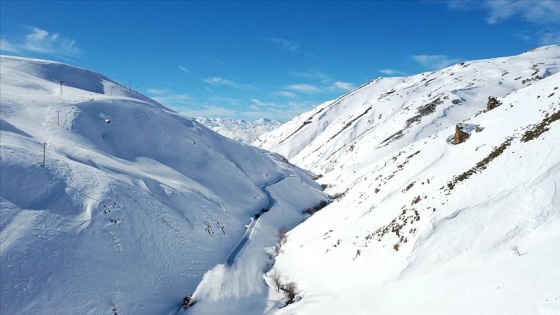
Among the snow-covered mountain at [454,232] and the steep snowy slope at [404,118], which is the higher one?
the steep snowy slope at [404,118]

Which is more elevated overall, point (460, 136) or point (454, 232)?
point (460, 136)

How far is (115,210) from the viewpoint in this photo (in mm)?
31516

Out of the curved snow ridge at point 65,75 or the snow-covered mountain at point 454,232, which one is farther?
the curved snow ridge at point 65,75

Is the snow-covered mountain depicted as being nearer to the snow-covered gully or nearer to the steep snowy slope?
the snow-covered gully

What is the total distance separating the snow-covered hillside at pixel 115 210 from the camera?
79.0 feet

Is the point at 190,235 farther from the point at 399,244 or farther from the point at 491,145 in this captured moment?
the point at 491,145

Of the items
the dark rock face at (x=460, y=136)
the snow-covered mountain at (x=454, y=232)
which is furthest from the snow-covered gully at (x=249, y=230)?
the dark rock face at (x=460, y=136)

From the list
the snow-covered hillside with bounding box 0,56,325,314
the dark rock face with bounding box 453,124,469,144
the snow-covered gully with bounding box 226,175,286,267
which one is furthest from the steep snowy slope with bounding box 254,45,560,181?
the snow-covered hillside with bounding box 0,56,325,314

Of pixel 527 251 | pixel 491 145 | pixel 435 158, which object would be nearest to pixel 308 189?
pixel 435 158

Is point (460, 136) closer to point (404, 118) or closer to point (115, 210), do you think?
point (115, 210)

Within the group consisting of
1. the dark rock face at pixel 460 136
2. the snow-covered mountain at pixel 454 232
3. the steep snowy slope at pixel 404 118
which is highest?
the steep snowy slope at pixel 404 118

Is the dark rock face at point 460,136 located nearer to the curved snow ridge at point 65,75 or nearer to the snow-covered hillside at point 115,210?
Answer: the snow-covered hillside at point 115,210

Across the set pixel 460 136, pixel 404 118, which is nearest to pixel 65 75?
pixel 460 136

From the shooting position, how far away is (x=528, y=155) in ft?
75.2
